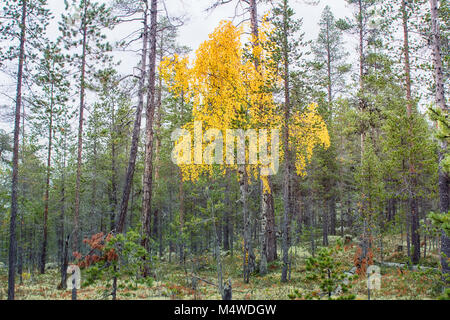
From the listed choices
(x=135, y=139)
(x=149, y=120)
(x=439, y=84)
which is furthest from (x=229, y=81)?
(x=439, y=84)

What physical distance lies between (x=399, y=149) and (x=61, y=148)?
19.2 meters

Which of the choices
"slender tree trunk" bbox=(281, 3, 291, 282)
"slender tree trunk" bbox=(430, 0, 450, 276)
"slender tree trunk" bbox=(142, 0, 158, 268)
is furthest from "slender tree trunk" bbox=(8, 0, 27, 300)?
"slender tree trunk" bbox=(430, 0, 450, 276)

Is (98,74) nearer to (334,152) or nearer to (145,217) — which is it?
(145,217)

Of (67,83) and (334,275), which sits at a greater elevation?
(67,83)

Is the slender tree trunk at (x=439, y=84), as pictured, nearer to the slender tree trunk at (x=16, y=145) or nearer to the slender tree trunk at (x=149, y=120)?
the slender tree trunk at (x=149, y=120)

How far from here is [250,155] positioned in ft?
34.0

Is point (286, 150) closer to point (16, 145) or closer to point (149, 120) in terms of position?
point (149, 120)

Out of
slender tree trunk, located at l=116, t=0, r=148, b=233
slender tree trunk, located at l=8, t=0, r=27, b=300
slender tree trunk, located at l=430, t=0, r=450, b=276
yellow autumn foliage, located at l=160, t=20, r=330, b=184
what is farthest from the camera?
yellow autumn foliage, located at l=160, t=20, r=330, b=184

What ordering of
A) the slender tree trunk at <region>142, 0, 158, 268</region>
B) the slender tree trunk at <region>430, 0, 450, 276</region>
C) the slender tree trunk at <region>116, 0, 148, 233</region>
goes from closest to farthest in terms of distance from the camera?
the slender tree trunk at <region>116, 0, 148, 233</region>
the slender tree trunk at <region>430, 0, 450, 276</region>
the slender tree trunk at <region>142, 0, 158, 268</region>

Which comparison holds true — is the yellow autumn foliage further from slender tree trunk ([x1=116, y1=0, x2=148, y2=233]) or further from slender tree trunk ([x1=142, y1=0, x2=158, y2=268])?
slender tree trunk ([x1=116, y1=0, x2=148, y2=233])

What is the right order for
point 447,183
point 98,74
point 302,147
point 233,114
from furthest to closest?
1. point 302,147
2. point 233,114
3. point 98,74
4. point 447,183

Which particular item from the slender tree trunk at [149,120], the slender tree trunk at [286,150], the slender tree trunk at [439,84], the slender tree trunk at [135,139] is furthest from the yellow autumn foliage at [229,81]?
the slender tree trunk at [439,84]

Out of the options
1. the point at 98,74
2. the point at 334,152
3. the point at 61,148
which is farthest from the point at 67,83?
the point at 334,152

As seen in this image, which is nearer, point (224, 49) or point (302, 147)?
point (224, 49)
